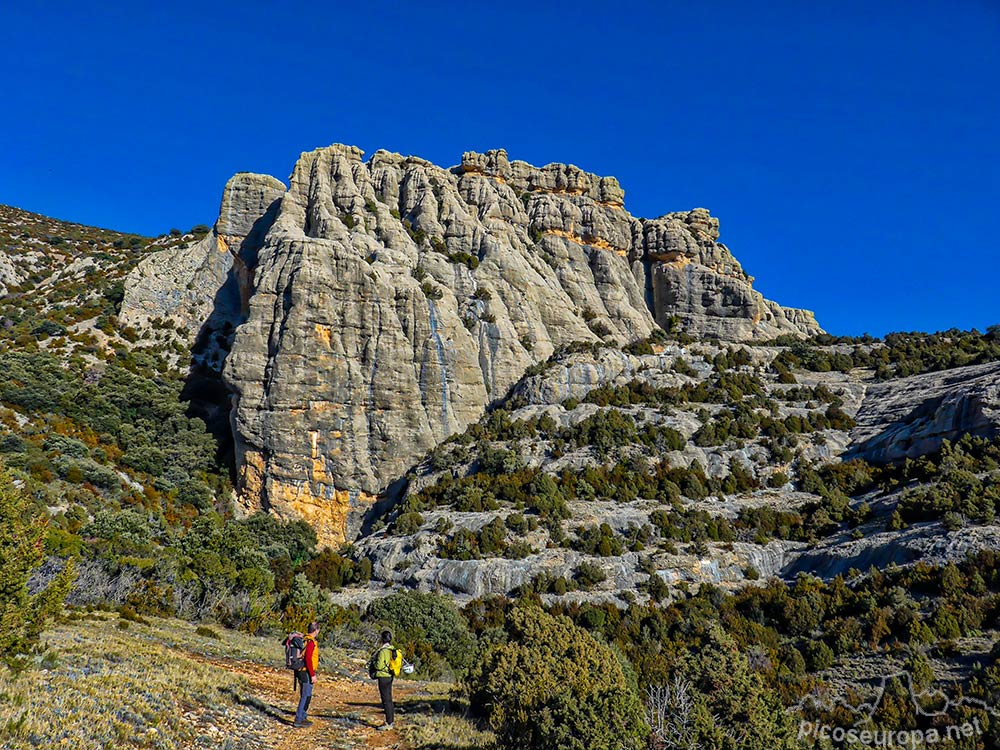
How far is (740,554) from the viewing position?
3123cm

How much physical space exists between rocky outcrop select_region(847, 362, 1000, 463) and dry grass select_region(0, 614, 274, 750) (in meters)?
36.2

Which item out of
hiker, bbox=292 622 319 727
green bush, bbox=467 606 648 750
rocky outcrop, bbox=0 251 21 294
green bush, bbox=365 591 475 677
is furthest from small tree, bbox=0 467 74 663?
rocky outcrop, bbox=0 251 21 294

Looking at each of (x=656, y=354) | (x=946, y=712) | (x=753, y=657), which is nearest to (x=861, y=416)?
(x=656, y=354)

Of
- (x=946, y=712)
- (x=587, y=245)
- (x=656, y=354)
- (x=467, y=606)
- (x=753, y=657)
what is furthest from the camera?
(x=587, y=245)

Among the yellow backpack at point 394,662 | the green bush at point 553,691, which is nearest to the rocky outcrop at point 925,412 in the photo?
the green bush at point 553,691

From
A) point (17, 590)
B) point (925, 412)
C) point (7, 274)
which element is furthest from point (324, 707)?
point (7, 274)

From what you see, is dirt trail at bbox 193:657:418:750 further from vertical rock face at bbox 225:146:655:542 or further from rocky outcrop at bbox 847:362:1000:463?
rocky outcrop at bbox 847:362:1000:463

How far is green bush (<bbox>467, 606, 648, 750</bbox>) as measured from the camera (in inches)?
367

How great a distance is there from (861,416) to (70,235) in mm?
99514

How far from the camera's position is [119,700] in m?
9.25

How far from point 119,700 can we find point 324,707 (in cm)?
463

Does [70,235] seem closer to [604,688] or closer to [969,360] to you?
[604,688]

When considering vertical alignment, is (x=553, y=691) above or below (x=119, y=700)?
above

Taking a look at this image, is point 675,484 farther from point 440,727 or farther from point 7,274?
point 7,274
